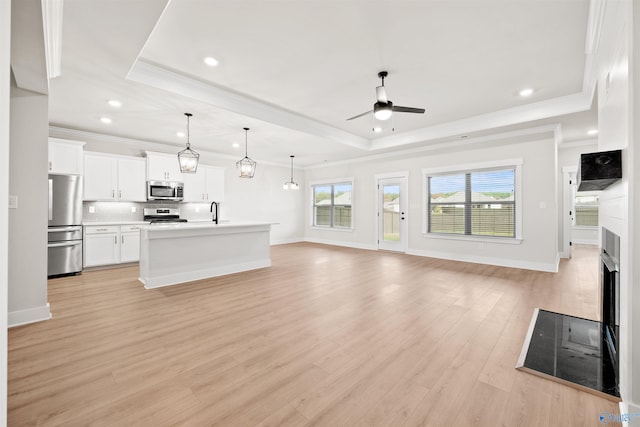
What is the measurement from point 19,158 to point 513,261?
7671 millimetres

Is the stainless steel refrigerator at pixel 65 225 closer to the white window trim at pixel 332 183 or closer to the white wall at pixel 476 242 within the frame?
the white window trim at pixel 332 183

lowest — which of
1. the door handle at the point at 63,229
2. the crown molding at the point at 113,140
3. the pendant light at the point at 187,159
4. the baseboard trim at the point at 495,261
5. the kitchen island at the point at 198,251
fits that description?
the baseboard trim at the point at 495,261

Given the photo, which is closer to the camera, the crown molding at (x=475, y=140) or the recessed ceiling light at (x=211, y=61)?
the recessed ceiling light at (x=211, y=61)

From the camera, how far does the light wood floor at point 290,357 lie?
163 centimetres

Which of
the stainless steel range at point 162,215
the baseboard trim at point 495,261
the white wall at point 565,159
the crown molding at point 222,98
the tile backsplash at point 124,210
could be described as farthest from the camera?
the white wall at point 565,159

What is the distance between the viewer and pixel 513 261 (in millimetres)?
5598

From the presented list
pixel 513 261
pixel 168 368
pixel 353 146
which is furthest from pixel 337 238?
pixel 168 368

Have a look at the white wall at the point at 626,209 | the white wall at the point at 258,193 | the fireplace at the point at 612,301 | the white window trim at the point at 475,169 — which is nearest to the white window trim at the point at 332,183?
the white wall at the point at 258,193

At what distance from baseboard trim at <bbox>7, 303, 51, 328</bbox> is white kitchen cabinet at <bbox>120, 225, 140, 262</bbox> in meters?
2.73

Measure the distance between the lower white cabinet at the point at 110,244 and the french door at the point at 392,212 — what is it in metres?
5.97

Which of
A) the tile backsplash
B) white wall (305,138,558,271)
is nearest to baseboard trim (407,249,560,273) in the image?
white wall (305,138,558,271)

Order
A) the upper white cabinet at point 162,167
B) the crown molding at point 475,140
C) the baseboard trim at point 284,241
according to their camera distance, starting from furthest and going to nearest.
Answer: the baseboard trim at point 284,241 → the upper white cabinet at point 162,167 → the crown molding at point 475,140

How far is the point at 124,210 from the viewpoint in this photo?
6.10m

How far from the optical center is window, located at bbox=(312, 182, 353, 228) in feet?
29.3
